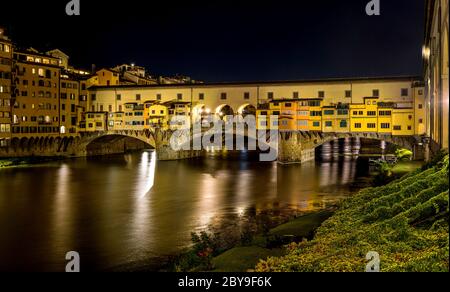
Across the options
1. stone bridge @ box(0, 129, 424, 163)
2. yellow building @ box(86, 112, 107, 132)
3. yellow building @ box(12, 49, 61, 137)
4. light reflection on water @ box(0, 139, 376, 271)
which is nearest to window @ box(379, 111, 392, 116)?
stone bridge @ box(0, 129, 424, 163)

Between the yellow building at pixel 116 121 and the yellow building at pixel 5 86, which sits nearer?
the yellow building at pixel 5 86

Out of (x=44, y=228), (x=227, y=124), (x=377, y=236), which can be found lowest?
(x=44, y=228)

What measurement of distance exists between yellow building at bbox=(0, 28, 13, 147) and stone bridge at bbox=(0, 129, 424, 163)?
85.9 inches

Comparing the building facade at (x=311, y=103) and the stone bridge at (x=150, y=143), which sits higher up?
the building facade at (x=311, y=103)

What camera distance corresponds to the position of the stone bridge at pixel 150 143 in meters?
49.6

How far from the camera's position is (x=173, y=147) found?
57000 millimetres

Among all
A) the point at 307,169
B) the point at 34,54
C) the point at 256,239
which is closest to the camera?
the point at 256,239

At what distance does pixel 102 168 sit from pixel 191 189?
17506mm

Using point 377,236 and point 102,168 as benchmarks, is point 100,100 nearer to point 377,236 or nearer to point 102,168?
point 102,168

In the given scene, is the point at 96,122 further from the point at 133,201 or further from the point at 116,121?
the point at 133,201

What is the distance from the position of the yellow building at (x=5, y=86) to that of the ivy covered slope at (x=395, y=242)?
45093mm

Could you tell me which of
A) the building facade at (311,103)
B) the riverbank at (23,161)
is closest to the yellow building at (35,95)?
the riverbank at (23,161)

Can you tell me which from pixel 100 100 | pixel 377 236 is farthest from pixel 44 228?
pixel 100 100

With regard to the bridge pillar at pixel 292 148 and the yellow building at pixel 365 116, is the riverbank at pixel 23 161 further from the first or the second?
the yellow building at pixel 365 116
